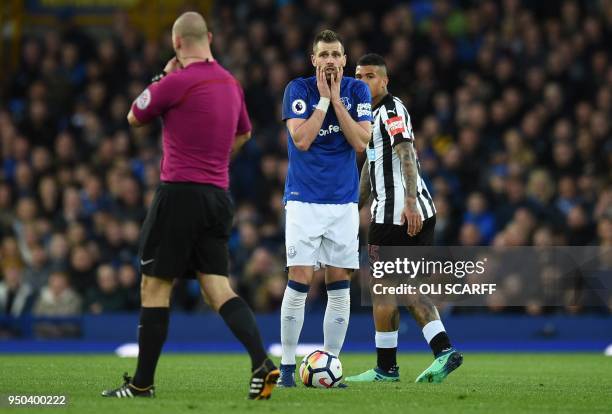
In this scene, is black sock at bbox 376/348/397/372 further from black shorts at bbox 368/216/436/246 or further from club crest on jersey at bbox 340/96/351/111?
club crest on jersey at bbox 340/96/351/111

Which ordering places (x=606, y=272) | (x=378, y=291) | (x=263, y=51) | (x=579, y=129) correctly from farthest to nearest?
1. (x=263, y=51)
2. (x=579, y=129)
3. (x=606, y=272)
4. (x=378, y=291)

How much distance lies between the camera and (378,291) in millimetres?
9625

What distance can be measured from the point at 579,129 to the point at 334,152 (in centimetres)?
941

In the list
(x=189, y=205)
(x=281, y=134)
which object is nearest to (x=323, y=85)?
(x=189, y=205)

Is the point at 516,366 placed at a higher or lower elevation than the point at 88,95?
lower

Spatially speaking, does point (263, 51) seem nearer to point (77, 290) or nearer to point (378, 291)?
point (77, 290)

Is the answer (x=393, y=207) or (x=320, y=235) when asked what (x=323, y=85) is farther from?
(x=393, y=207)

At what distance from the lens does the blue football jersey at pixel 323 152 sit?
28.8ft

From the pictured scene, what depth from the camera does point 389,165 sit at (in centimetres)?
973

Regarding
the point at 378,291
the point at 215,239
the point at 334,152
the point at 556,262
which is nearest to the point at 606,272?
the point at 556,262

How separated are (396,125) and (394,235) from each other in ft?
2.94

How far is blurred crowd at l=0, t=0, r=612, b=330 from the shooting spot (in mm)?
16141

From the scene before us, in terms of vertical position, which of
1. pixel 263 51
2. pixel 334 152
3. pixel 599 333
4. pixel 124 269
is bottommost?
pixel 599 333

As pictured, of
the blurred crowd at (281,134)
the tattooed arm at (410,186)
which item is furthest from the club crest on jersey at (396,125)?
the blurred crowd at (281,134)
